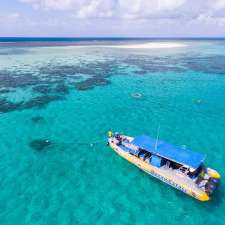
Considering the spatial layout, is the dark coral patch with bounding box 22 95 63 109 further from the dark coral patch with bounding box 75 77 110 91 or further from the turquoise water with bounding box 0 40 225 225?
the dark coral patch with bounding box 75 77 110 91

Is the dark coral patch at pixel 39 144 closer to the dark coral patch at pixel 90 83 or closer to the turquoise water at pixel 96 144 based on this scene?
the turquoise water at pixel 96 144

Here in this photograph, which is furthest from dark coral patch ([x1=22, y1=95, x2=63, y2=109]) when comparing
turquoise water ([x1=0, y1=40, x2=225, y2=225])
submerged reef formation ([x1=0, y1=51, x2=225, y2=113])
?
turquoise water ([x1=0, y1=40, x2=225, y2=225])

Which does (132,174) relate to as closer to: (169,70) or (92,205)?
(92,205)

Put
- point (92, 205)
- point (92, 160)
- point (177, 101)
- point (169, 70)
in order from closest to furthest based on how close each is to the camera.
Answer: point (92, 205)
point (92, 160)
point (177, 101)
point (169, 70)

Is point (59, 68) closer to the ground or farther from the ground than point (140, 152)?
closer to the ground

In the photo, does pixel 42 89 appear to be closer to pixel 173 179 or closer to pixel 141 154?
pixel 141 154

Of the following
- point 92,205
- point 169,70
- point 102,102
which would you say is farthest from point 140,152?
point 169,70
